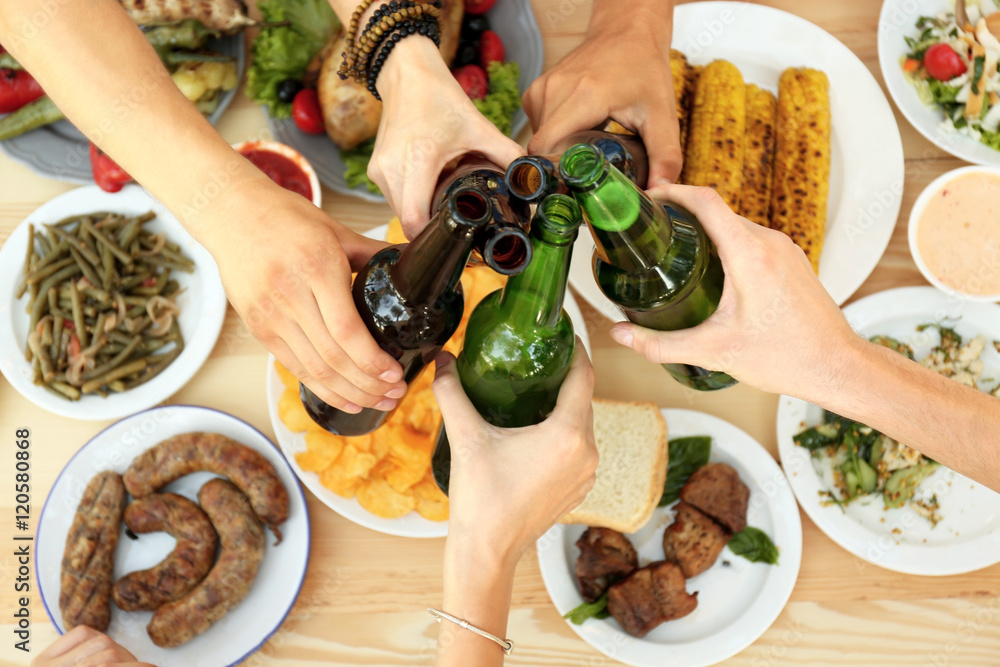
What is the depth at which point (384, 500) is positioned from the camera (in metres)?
1.71

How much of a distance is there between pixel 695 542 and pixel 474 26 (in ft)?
5.29

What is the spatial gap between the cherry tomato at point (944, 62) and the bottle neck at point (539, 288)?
4.91ft

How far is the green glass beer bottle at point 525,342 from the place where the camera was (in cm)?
103

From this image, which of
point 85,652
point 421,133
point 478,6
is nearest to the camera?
point 421,133

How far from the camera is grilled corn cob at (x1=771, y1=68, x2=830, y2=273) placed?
5.79 feet

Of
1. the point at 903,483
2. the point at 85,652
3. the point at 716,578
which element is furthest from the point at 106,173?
the point at 903,483

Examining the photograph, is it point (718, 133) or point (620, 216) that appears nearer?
point (620, 216)

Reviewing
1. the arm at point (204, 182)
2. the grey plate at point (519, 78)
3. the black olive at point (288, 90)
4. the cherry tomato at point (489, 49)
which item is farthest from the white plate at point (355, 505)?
the black olive at point (288, 90)

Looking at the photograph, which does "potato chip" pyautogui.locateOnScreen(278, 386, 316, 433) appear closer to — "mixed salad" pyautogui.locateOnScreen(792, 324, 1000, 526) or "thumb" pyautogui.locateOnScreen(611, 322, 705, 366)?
"thumb" pyautogui.locateOnScreen(611, 322, 705, 366)

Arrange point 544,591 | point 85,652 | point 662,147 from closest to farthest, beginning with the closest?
point 662,147 → point 85,652 → point 544,591

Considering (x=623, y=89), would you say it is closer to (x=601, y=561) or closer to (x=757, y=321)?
(x=757, y=321)

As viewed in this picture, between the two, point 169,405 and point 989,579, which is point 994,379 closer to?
point 989,579

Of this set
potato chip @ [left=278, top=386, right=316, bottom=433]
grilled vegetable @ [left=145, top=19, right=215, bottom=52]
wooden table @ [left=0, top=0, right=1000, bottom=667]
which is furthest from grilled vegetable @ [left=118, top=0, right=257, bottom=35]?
potato chip @ [left=278, top=386, right=316, bottom=433]

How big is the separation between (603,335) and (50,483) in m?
1.68
